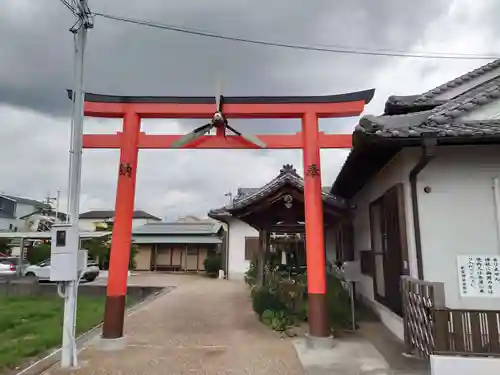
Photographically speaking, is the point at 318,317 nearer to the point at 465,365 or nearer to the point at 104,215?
the point at 465,365

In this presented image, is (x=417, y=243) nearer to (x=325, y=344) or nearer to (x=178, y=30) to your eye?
(x=325, y=344)

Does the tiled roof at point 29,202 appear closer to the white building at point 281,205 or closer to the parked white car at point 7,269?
the parked white car at point 7,269

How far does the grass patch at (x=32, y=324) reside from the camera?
666 cm

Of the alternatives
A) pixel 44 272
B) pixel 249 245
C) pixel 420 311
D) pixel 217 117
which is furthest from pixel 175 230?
pixel 420 311

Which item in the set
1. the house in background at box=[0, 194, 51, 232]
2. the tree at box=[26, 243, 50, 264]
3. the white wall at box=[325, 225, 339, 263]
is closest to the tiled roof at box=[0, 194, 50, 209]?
the house in background at box=[0, 194, 51, 232]

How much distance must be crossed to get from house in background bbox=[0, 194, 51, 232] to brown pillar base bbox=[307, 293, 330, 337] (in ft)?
121

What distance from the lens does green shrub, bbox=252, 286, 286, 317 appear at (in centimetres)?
878

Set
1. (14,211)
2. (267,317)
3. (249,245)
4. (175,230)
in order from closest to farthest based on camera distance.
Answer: (267,317) < (249,245) < (175,230) < (14,211)

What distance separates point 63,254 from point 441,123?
552 centimetres

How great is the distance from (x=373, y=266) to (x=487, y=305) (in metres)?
3.58

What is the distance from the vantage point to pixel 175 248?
28672 millimetres

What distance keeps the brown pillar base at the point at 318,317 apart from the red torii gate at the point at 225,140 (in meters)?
0.02

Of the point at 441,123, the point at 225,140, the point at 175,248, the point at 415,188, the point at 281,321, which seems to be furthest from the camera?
the point at 175,248

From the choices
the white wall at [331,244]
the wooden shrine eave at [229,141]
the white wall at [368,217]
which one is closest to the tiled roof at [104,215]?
the white wall at [331,244]
